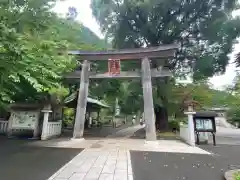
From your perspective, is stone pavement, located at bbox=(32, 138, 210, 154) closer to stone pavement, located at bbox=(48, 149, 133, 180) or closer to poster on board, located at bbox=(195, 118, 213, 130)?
poster on board, located at bbox=(195, 118, 213, 130)

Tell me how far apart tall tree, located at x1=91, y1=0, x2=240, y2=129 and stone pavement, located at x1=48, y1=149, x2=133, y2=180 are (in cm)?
1071

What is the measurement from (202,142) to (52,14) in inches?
418

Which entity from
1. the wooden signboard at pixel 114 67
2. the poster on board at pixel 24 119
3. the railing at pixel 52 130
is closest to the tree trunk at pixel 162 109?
the wooden signboard at pixel 114 67

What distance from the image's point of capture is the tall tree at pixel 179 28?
16.0 metres

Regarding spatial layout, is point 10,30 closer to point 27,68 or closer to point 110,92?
point 27,68

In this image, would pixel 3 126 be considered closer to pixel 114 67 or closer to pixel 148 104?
pixel 114 67

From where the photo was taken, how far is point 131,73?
12297 mm

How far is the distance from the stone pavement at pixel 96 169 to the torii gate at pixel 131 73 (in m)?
4.56

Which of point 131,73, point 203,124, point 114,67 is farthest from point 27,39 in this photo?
point 203,124

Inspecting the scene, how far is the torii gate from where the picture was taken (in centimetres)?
1134

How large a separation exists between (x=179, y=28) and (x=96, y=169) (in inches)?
547

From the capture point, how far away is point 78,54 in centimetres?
1227

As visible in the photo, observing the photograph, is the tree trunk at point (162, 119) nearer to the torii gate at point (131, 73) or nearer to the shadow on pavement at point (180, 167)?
the torii gate at point (131, 73)

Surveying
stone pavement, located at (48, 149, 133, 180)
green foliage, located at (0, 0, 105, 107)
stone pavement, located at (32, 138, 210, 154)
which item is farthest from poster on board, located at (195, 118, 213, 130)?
green foliage, located at (0, 0, 105, 107)
